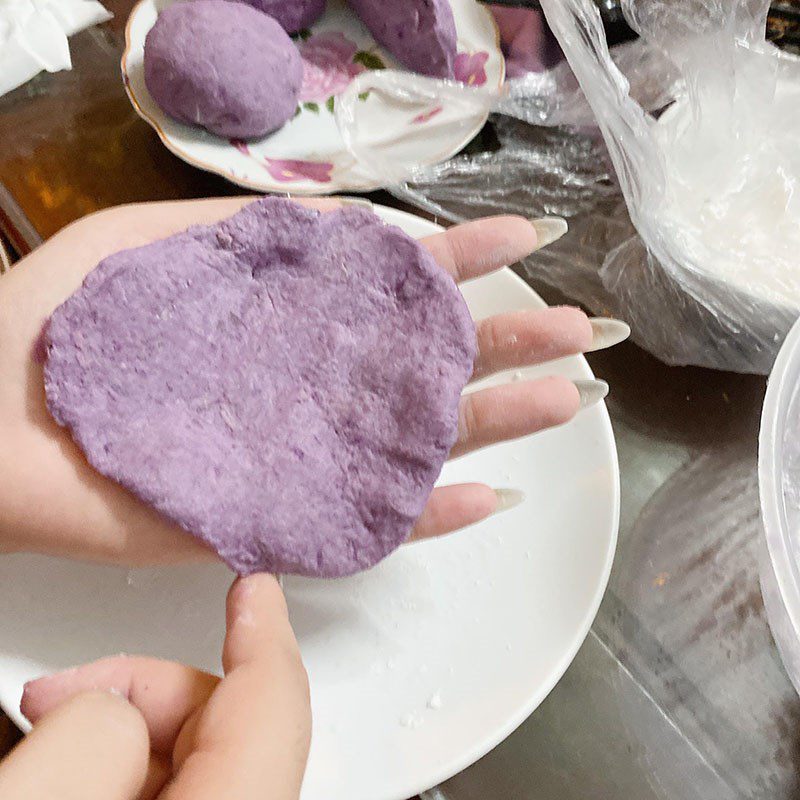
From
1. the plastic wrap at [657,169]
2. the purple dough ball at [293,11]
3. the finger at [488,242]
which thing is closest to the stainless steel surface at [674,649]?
the plastic wrap at [657,169]

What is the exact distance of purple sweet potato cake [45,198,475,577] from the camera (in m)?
0.49

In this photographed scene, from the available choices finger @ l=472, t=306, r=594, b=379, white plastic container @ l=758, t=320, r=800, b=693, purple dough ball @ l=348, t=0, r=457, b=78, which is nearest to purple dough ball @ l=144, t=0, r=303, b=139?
purple dough ball @ l=348, t=0, r=457, b=78

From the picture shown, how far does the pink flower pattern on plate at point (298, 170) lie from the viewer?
807mm

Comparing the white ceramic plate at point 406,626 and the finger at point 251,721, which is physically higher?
the finger at point 251,721

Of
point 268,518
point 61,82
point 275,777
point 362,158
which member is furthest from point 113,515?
point 61,82

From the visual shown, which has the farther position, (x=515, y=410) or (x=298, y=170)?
(x=298, y=170)

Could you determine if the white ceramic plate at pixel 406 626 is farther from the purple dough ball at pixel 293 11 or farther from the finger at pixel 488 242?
the purple dough ball at pixel 293 11

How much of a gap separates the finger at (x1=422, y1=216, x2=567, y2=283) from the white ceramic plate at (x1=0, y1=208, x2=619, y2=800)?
0.64ft

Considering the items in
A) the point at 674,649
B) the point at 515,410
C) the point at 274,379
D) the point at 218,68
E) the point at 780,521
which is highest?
the point at 218,68

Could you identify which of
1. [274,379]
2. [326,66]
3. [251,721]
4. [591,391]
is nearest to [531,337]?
[591,391]

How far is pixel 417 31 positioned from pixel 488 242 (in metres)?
0.43

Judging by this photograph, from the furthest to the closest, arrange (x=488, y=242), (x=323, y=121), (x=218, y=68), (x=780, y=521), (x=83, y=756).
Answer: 1. (x=323, y=121)
2. (x=218, y=68)
3. (x=488, y=242)
4. (x=780, y=521)
5. (x=83, y=756)

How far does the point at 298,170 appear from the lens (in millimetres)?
829

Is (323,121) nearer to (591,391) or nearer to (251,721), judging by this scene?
(591,391)
